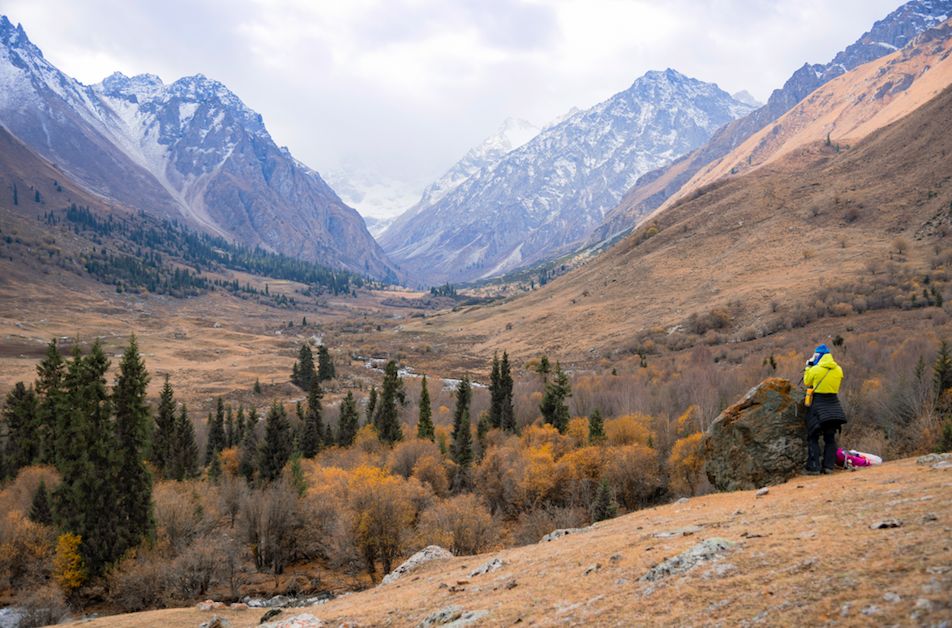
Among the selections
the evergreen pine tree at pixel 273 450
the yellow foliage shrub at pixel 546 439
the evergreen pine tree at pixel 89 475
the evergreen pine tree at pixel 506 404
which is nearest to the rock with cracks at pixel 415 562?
the evergreen pine tree at pixel 89 475

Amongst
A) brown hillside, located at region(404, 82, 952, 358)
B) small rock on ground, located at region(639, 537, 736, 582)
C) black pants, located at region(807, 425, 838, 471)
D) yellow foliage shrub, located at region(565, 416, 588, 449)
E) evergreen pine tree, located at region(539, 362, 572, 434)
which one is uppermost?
brown hillside, located at region(404, 82, 952, 358)

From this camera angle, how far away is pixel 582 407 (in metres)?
67.9

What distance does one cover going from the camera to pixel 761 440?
19.2 m

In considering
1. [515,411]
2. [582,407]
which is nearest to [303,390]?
[515,411]

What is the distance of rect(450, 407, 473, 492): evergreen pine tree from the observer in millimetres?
50562

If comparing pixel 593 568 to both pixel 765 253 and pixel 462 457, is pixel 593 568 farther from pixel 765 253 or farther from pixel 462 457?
pixel 765 253

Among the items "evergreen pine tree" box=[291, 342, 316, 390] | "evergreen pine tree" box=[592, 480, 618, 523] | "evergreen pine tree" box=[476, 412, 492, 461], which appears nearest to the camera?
"evergreen pine tree" box=[592, 480, 618, 523]

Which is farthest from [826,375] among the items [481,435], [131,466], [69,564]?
[481,435]

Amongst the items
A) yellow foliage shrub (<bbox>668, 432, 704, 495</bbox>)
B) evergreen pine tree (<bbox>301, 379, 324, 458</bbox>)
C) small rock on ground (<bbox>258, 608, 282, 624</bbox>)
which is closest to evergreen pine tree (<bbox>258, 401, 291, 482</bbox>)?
evergreen pine tree (<bbox>301, 379, 324, 458</bbox>)

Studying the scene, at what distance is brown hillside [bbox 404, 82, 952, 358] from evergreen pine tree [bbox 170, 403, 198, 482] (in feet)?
217

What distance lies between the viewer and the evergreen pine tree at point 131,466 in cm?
3228

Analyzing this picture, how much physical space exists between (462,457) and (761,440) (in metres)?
35.9

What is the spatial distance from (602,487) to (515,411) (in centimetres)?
3404

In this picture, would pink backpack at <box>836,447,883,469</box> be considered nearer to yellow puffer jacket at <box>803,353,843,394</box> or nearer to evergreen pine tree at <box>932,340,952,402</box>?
yellow puffer jacket at <box>803,353,843,394</box>
